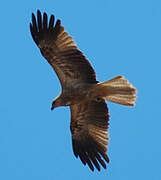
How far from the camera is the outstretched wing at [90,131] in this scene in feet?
41.0

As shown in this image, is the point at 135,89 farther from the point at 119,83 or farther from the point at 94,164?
the point at 94,164

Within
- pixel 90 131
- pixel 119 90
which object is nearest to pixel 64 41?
pixel 119 90

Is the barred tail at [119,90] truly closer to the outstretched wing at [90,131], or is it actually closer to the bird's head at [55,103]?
the outstretched wing at [90,131]

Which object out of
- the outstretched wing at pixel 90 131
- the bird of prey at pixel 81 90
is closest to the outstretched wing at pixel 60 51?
the bird of prey at pixel 81 90

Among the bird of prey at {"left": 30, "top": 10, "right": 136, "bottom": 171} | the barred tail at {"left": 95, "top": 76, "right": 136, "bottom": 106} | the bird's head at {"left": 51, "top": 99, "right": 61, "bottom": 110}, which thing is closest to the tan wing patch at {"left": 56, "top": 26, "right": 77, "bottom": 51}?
the bird of prey at {"left": 30, "top": 10, "right": 136, "bottom": 171}

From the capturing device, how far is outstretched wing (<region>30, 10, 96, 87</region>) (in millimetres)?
11828

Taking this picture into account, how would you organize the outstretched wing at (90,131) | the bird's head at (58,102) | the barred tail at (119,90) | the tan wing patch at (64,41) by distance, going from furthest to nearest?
the outstretched wing at (90,131) → the bird's head at (58,102) → the tan wing patch at (64,41) → the barred tail at (119,90)

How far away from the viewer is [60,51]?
12047mm

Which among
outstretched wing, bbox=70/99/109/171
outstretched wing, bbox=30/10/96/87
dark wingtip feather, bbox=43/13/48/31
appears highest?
dark wingtip feather, bbox=43/13/48/31

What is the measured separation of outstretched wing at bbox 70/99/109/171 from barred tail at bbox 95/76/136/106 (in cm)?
47

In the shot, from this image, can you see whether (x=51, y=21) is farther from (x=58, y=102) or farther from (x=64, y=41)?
(x=58, y=102)

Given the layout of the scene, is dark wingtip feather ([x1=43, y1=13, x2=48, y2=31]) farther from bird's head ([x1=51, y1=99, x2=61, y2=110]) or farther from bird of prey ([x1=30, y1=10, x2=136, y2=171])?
bird's head ([x1=51, y1=99, x2=61, y2=110])

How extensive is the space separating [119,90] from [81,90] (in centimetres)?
74

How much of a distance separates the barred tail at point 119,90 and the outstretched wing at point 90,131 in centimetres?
47
